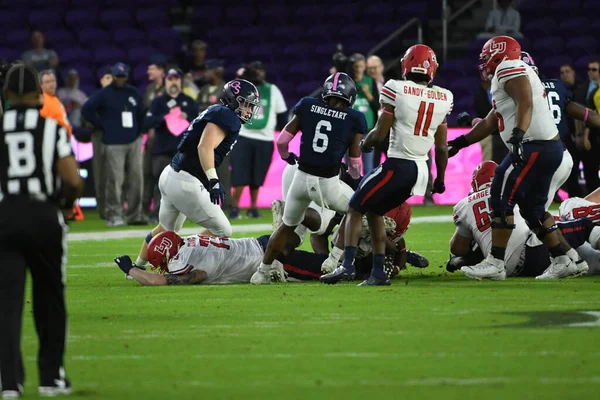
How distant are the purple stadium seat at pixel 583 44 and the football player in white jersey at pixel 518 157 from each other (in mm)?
11645

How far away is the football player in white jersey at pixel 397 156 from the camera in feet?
29.7

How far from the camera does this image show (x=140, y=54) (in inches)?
873

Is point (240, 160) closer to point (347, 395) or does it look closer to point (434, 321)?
point (434, 321)

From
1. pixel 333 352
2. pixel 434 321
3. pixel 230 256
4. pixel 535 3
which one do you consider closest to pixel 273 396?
pixel 333 352

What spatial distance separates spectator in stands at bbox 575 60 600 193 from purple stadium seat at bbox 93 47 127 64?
9.11 metres

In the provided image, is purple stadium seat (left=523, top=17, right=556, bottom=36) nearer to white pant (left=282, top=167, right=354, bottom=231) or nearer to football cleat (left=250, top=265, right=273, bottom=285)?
white pant (left=282, top=167, right=354, bottom=231)

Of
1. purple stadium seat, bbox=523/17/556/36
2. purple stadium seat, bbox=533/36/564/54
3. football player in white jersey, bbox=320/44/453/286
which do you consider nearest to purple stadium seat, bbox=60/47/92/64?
purple stadium seat, bbox=523/17/556/36

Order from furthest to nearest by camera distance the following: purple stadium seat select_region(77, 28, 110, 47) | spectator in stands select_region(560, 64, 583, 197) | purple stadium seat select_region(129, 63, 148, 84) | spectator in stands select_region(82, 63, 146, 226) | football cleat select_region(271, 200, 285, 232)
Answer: purple stadium seat select_region(77, 28, 110, 47) < purple stadium seat select_region(129, 63, 148, 84) < spectator in stands select_region(560, 64, 583, 197) < spectator in stands select_region(82, 63, 146, 226) < football cleat select_region(271, 200, 285, 232)

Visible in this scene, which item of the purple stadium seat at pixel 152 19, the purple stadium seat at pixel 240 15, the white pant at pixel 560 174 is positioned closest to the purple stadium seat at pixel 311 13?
the purple stadium seat at pixel 240 15

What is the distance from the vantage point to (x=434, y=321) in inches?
284

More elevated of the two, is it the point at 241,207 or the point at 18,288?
the point at 18,288

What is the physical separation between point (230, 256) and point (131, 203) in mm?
7067

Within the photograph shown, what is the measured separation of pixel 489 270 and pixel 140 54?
45.3 feet

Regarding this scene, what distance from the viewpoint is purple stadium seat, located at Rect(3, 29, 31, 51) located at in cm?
2286
